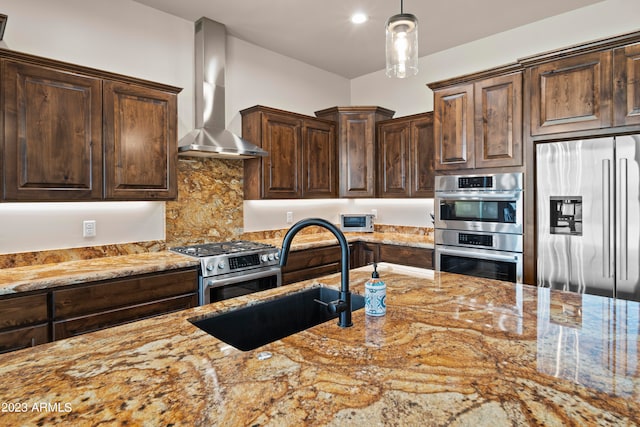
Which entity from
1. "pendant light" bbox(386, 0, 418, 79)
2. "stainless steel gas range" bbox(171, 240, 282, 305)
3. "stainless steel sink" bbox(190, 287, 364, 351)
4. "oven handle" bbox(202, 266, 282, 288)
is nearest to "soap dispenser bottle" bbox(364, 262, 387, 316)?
"stainless steel sink" bbox(190, 287, 364, 351)

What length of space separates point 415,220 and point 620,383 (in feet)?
11.7

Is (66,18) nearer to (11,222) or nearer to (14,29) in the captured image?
(14,29)

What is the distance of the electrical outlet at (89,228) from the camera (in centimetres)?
276

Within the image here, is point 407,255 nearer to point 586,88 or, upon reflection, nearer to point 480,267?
point 480,267

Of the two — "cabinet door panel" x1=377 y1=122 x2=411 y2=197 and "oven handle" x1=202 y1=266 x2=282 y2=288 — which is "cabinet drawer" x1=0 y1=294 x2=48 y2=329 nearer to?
"oven handle" x1=202 y1=266 x2=282 y2=288

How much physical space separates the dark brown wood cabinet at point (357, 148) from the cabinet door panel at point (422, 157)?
0.49 meters

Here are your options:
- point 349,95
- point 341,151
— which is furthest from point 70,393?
point 349,95

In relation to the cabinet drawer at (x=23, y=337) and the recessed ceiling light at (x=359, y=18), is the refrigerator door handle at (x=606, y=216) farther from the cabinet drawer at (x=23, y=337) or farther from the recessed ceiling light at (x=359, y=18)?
the cabinet drawer at (x=23, y=337)

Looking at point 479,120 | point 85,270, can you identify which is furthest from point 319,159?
point 85,270

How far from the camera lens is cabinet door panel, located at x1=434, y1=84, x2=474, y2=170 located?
10.6ft

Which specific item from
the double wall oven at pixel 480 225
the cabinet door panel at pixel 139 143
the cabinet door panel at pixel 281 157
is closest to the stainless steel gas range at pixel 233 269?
the cabinet door panel at pixel 139 143

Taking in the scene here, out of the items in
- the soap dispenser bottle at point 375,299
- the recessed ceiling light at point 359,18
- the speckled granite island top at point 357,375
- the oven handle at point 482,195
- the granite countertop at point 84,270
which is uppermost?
the recessed ceiling light at point 359,18

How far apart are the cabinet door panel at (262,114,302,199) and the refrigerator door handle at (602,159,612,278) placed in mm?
2570

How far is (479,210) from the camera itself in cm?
319
